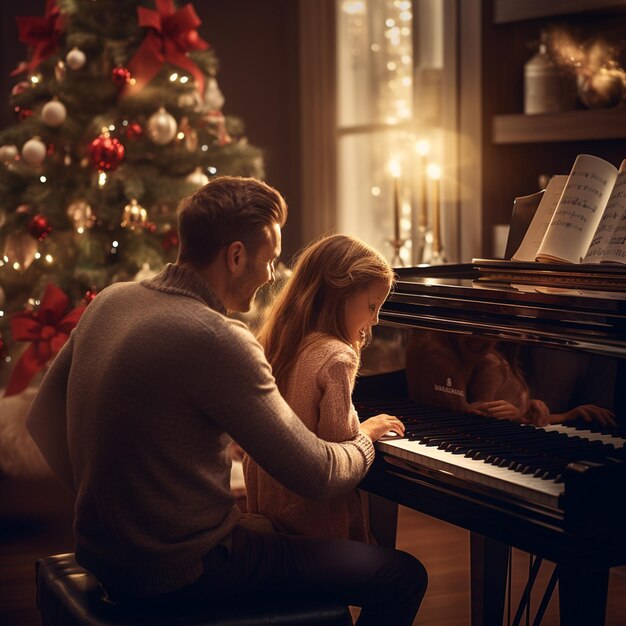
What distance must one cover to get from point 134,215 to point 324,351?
2173 millimetres

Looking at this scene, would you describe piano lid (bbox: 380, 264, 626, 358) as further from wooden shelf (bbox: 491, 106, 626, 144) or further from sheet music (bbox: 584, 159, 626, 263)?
wooden shelf (bbox: 491, 106, 626, 144)

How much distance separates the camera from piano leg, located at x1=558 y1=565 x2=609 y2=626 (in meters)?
1.76

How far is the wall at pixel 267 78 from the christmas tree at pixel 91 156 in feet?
4.65

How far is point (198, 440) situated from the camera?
1.77 m

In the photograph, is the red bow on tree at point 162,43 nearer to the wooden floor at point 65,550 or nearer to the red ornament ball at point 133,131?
the red ornament ball at point 133,131

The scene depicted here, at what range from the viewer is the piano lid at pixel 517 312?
73.8 inches

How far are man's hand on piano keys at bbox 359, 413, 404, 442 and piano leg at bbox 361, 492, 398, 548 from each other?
68cm

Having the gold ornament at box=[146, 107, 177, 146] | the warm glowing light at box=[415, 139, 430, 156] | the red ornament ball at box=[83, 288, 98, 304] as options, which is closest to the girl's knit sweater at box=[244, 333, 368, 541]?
the warm glowing light at box=[415, 139, 430, 156]

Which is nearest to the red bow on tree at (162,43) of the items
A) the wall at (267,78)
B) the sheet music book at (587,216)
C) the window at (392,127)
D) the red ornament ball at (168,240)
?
the red ornament ball at (168,240)

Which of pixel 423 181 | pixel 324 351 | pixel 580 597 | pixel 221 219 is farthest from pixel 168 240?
pixel 580 597

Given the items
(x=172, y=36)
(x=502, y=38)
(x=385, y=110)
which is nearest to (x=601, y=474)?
(x=502, y=38)

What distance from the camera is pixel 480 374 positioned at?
217 cm

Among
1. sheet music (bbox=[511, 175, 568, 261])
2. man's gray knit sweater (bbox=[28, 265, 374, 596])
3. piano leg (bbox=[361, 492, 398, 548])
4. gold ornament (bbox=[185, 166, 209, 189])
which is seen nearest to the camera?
man's gray knit sweater (bbox=[28, 265, 374, 596])

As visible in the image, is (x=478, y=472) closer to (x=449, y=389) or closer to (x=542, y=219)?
(x=449, y=389)
